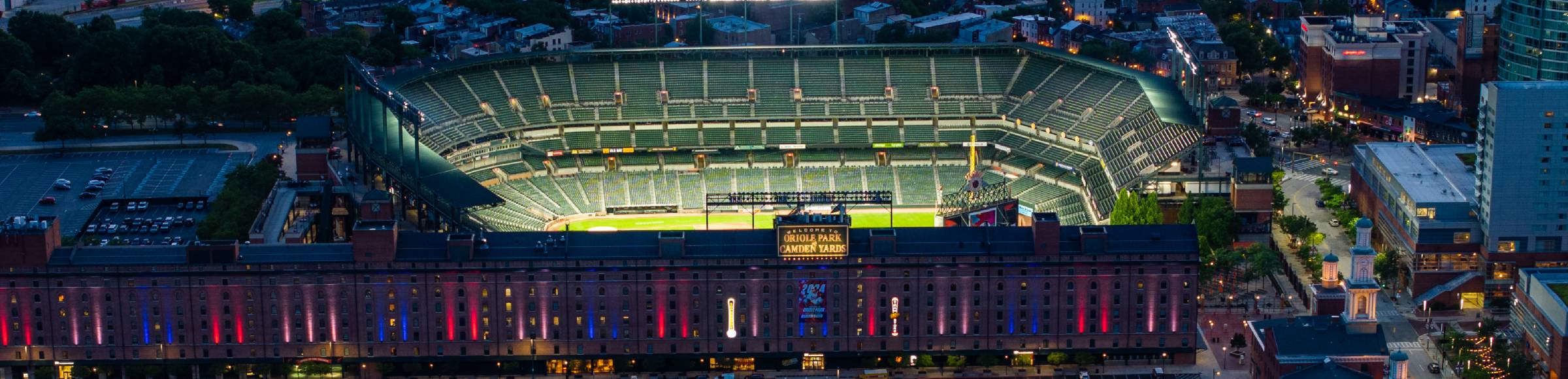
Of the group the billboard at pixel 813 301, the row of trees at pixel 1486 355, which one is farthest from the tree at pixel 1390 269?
the billboard at pixel 813 301

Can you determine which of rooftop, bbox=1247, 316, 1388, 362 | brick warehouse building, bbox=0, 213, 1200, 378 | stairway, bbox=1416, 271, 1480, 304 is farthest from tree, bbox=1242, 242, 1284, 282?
rooftop, bbox=1247, 316, 1388, 362

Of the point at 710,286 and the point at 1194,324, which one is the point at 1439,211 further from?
the point at 710,286

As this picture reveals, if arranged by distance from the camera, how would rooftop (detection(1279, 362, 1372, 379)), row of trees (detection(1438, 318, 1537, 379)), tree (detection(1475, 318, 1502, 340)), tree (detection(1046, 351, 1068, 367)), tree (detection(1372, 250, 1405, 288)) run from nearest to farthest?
1. rooftop (detection(1279, 362, 1372, 379))
2. row of trees (detection(1438, 318, 1537, 379))
3. tree (detection(1046, 351, 1068, 367))
4. tree (detection(1475, 318, 1502, 340))
5. tree (detection(1372, 250, 1405, 288))

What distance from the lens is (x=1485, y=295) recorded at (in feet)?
629

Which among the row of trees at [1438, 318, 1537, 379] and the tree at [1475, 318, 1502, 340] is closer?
the row of trees at [1438, 318, 1537, 379]

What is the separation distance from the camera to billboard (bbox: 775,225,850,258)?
172 meters

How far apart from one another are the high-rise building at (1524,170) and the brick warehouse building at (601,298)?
30.1 m

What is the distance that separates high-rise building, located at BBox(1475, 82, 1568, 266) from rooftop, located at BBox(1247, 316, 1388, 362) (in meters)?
30.8

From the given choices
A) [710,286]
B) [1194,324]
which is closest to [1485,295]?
[1194,324]

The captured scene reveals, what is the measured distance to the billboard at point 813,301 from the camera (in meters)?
175

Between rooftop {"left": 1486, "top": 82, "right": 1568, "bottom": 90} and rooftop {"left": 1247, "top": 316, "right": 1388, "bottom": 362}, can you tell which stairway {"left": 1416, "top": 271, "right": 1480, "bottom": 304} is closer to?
rooftop {"left": 1486, "top": 82, "right": 1568, "bottom": 90}

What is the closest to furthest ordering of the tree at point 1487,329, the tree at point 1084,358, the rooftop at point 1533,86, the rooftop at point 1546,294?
the rooftop at point 1546,294
the tree at point 1084,358
the tree at point 1487,329
the rooftop at point 1533,86

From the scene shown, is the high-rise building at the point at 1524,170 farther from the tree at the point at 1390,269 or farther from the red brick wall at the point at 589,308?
the red brick wall at the point at 589,308

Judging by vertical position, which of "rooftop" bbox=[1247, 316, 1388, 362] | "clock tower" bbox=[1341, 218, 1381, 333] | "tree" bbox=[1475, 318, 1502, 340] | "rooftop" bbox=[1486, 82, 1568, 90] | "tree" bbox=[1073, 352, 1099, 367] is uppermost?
"rooftop" bbox=[1486, 82, 1568, 90]
